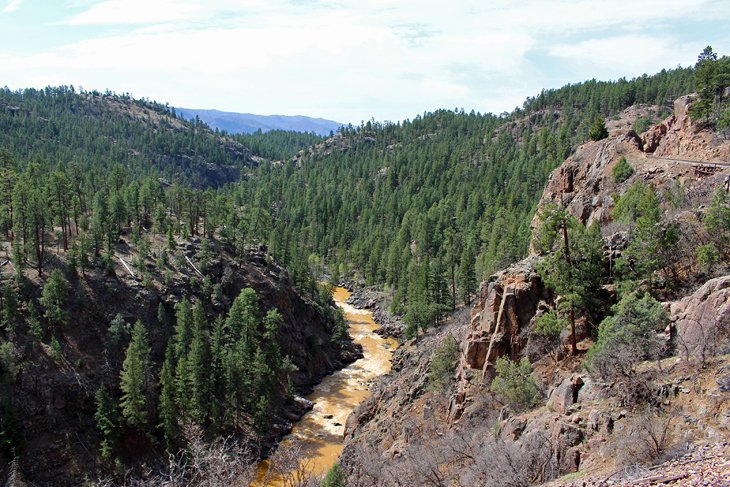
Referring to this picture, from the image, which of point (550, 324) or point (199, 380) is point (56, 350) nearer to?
point (199, 380)

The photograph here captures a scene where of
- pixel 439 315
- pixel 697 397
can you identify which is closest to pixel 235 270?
pixel 439 315

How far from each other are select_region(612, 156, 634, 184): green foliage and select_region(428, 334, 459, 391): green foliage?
1169 inches

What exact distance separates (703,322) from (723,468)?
9.97 meters

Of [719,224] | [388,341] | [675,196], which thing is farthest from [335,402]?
[719,224]

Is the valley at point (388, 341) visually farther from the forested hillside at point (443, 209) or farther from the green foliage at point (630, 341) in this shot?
the forested hillside at point (443, 209)

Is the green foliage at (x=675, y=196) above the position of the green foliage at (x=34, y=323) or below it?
above

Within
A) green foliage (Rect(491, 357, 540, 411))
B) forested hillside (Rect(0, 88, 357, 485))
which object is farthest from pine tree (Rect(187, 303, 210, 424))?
green foliage (Rect(491, 357, 540, 411))

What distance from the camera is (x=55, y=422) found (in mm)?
52062

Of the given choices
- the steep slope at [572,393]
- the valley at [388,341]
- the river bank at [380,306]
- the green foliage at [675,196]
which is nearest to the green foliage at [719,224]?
the valley at [388,341]

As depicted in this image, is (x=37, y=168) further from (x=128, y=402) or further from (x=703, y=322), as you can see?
(x=703, y=322)

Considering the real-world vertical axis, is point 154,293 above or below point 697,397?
below

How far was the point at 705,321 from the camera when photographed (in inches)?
913

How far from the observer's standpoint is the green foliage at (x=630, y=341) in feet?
76.2

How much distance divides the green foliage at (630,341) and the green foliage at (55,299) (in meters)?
56.0
